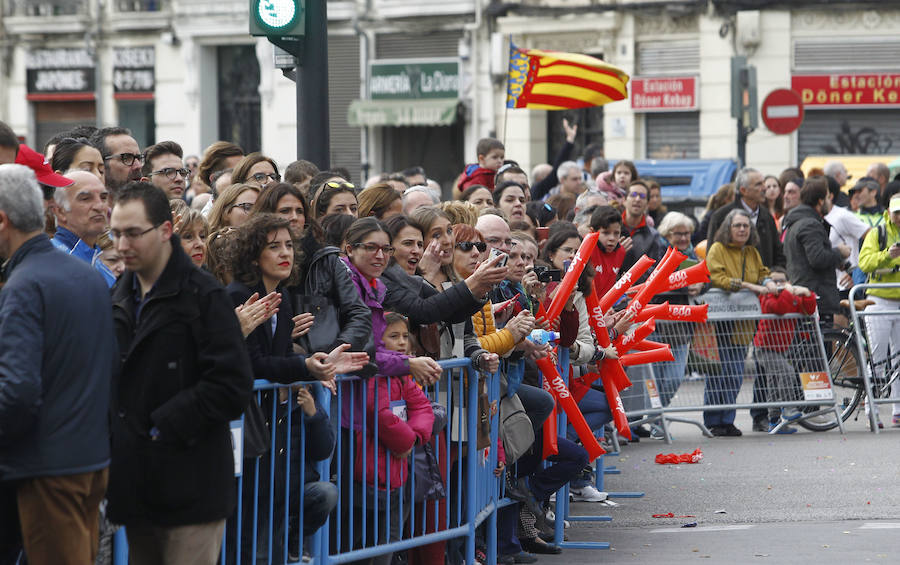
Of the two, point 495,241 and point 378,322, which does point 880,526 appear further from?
point 378,322

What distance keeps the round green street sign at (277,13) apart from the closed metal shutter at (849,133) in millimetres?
18460

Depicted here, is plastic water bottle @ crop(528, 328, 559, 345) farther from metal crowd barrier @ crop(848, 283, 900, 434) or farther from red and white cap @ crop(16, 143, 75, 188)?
metal crowd barrier @ crop(848, 283, 900, 434)

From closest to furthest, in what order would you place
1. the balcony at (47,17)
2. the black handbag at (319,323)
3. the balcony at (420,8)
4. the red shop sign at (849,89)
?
the black handbag at (319,323) → the red shop sign at (849,89) → the balcony at (420,8) → the balcony at (47,17)

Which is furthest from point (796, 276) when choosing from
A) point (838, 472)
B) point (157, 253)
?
point (157, 253)

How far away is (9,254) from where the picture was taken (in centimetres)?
504

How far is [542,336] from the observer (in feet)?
26.2

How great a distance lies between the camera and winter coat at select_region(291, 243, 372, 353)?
6594 mm

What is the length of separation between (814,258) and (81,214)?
28.8 ft

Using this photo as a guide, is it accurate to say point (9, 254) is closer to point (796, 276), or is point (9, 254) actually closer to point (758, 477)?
point (758, 477)

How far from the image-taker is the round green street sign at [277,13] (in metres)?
9.29

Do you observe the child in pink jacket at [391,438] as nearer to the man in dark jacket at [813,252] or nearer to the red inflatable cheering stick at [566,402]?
the red inflatable cheering stick at [566,402]

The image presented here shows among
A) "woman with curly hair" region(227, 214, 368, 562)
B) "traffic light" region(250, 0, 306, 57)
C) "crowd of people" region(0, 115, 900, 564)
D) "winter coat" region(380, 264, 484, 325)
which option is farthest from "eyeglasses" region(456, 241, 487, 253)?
"traffic light" region(250, 0, 306, 57)

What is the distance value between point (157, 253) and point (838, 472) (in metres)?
6.72

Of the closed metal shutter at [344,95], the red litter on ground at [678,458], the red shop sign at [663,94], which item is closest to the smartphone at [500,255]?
the red litter on ground at [678,458]
